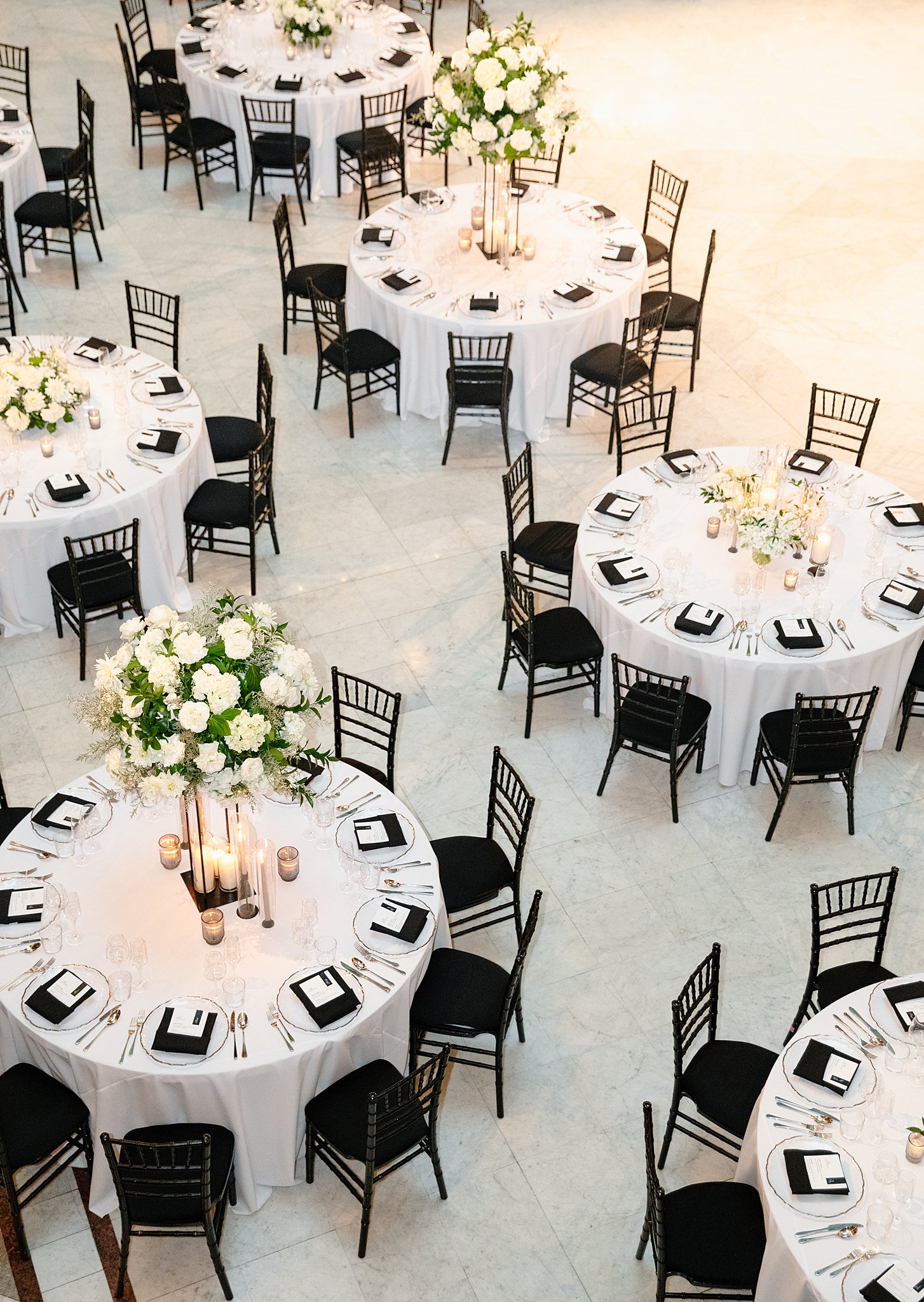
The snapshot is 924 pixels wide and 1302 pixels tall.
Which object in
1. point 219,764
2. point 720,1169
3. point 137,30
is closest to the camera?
point 219,764

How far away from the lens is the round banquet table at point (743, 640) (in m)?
8.22

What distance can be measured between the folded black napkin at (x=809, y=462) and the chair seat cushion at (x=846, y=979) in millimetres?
3657

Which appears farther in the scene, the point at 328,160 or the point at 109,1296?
the point at 328,160

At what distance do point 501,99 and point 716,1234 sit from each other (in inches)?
307

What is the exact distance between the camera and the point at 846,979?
695 centimetres

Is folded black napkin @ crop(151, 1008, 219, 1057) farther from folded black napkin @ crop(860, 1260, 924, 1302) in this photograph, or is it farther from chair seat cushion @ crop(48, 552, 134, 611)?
chair seat cushion @ crop(48, 552, 134, 611)

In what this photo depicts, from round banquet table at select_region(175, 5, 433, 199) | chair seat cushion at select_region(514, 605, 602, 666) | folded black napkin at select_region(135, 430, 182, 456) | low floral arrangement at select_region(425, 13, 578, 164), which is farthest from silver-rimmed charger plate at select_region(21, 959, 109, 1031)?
round banquet table at select_region(175, 5, 433, 199)

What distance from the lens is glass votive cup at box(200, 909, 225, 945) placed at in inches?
253

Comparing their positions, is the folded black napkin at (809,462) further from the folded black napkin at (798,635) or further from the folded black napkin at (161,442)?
the folded black napkin at (161,442)

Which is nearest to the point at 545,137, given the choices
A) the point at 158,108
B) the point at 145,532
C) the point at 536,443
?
the point at 536,443

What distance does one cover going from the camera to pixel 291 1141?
20.8 ft

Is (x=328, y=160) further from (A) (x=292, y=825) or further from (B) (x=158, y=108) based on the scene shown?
(A) (x=292, y=825)

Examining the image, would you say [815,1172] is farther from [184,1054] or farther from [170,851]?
[170,851]

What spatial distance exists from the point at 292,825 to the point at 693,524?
350 cm
